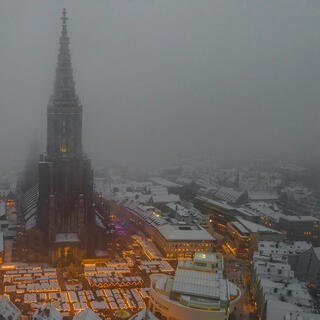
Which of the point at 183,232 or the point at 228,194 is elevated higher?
the point at 183,232

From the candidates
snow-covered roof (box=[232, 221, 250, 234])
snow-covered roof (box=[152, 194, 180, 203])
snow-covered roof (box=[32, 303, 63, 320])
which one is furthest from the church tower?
snow-covered roof (box=[152, 194, 180, 203])

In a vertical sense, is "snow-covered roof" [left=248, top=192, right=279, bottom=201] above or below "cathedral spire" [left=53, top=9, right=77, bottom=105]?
below

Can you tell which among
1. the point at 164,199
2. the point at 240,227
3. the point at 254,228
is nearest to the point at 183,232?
the point at 240,227

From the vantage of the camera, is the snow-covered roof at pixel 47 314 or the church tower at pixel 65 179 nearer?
the snow-covered roof at pixel 47 314

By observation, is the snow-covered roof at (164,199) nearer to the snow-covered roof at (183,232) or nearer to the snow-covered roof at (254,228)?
the snow-covered roof at (183,232)

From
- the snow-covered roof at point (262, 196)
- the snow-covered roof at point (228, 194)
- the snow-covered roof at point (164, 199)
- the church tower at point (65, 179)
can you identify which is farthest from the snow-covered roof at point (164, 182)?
the church tower at point (65, 179)

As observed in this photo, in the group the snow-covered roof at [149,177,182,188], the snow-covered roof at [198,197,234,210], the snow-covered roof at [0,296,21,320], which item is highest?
the snow-covered roof at [0,296,21,320]

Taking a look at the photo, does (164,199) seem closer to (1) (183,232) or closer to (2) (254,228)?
(1) (183,232)

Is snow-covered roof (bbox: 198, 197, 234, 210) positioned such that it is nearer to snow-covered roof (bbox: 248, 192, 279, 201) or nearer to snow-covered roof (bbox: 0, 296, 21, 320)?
snow-covered roof (bbox: 248, 192, 279, 201)

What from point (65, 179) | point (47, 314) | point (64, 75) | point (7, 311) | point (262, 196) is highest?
point (64, 75)
